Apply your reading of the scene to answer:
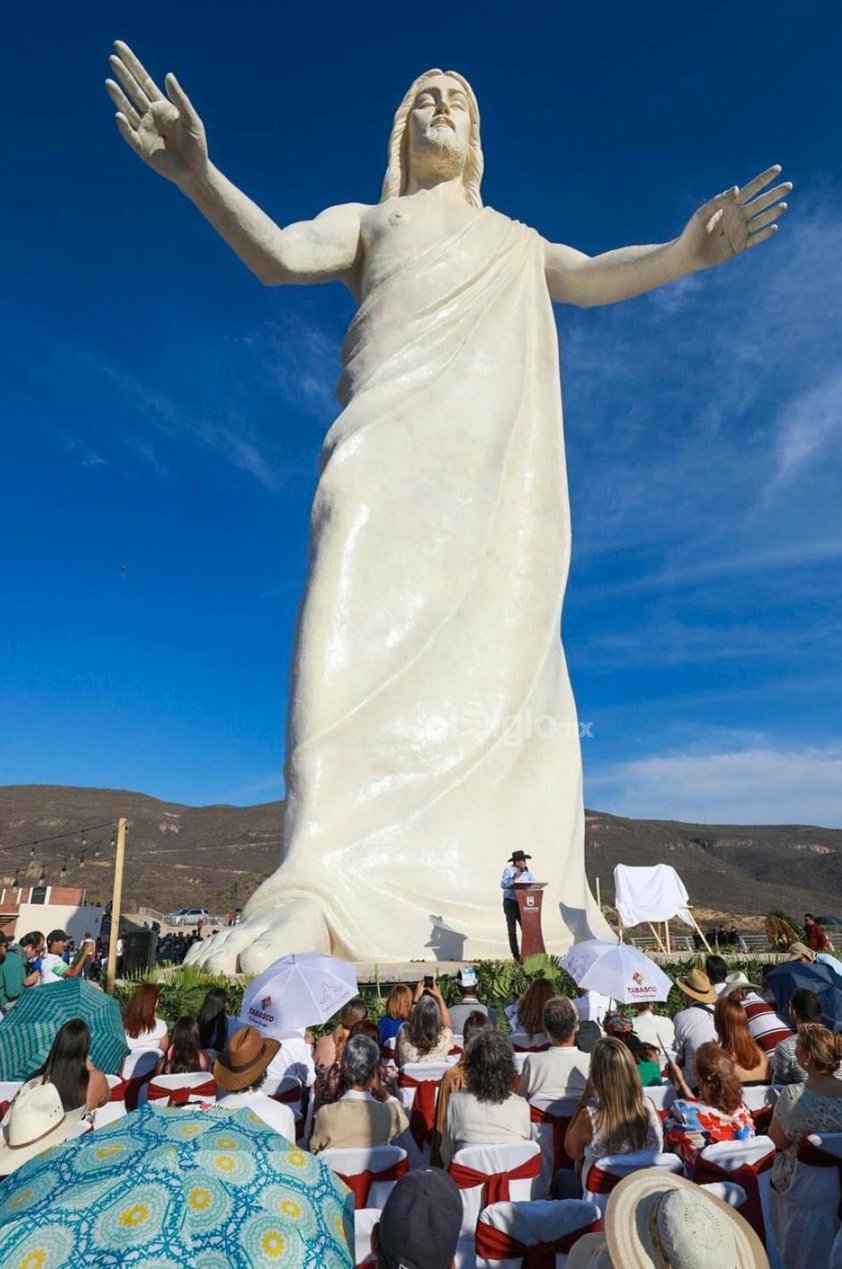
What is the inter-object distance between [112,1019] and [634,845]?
52.5 meters

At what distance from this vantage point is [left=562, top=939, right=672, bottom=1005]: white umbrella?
4.64 m

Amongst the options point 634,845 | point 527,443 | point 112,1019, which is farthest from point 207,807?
point 112,1019

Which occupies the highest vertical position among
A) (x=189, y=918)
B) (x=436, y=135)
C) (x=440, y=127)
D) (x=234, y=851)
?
(x=440, y=127)

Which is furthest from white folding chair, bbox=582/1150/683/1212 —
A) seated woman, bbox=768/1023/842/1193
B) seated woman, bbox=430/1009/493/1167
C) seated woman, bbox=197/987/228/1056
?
seated woman, bbox=197/987/228/1056

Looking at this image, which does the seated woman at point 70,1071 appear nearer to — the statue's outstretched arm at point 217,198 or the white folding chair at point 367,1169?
the white folding chair at point 367,1169

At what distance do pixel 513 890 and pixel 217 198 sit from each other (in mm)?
7377

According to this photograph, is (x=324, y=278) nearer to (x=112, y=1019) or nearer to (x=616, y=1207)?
(x=112, y=1019)

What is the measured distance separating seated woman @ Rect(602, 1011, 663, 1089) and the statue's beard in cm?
1023

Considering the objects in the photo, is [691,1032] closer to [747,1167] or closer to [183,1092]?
[747,1167]

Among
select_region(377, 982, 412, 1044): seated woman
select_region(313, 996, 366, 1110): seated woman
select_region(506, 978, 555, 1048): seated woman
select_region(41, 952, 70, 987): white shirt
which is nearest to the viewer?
select_region(313, 996, 366, 1110): seated woman

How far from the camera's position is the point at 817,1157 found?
260 centimetres

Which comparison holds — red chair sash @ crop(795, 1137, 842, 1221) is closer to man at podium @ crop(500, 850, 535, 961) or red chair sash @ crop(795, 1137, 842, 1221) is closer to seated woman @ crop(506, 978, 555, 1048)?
seated woman @ crop(506, 978, 555, 1048)

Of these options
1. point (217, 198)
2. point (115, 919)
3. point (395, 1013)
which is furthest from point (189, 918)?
point (395, 1013)

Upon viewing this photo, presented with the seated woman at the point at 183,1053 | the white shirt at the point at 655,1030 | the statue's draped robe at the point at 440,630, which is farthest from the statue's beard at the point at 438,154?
the seated woman at the point at 183,1053
